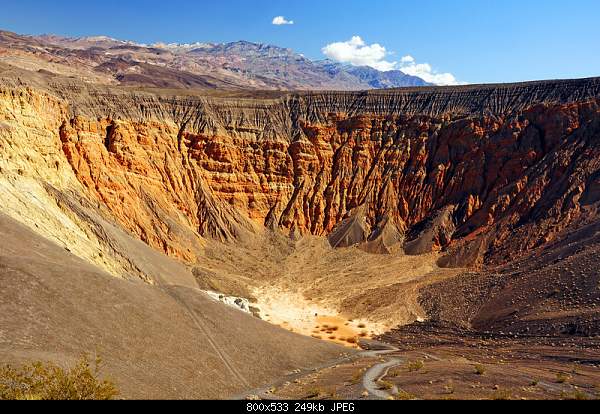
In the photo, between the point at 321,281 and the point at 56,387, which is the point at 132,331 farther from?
the point at 321,281

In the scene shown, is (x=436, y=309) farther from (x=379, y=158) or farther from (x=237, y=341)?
(x=379, y=158)

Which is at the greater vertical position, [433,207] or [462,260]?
[433,207]

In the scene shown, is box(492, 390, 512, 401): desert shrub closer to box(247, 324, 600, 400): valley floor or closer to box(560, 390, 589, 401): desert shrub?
box(247, 324, 600, 400): valley floor

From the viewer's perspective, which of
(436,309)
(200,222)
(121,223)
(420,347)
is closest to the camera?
(420,347)

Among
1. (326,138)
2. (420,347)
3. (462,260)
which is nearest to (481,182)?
(462,260)

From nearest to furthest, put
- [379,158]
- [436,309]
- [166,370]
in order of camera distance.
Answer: [166,370] → [436,309] → [379,158]

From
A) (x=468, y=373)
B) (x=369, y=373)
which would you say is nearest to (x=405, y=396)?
(x=468, y=373)

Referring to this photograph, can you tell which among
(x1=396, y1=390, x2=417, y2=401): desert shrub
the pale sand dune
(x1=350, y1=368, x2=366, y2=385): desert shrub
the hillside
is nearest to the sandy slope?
the hillside

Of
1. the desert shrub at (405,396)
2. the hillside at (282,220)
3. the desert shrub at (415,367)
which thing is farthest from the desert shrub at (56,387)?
the desert shrub at (415,367)

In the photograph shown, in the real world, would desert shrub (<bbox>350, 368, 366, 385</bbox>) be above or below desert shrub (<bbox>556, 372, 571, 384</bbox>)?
below
